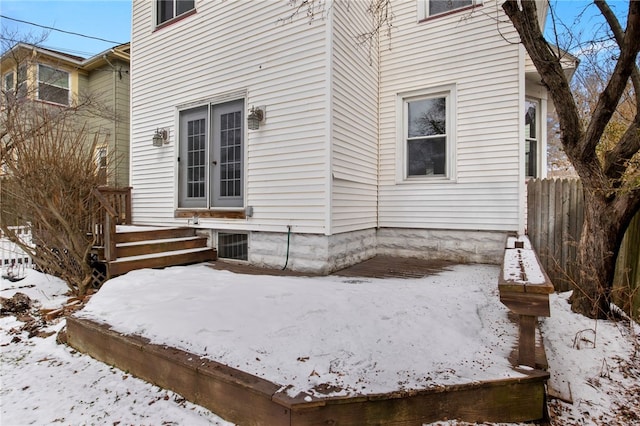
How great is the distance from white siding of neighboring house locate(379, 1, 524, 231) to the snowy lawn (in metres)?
1.92

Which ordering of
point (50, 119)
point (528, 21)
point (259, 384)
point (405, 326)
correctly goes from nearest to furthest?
point (259, 384)
point (405, 326)
point (528, 21)
point (50, 119)

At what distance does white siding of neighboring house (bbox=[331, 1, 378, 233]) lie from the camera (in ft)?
16.8

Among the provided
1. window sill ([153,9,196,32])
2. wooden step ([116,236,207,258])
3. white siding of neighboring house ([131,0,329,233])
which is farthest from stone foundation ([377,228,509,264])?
window sill ([153,9,196,32])

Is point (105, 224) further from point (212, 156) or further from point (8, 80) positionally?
point (8, 80)

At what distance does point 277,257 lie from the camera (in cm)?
544

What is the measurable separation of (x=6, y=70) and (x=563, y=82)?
15.6 meters

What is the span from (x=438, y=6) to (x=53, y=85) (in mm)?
12312

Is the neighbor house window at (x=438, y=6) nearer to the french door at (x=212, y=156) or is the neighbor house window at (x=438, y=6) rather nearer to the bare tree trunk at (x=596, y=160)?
the bare tree trunk at (x=596, y=160)

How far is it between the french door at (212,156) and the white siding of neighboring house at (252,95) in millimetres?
206

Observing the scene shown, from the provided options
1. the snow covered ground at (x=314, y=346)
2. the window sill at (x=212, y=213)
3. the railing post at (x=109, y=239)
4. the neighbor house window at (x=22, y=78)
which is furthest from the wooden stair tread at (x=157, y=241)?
the neighbor house window at (x=22, y=78)

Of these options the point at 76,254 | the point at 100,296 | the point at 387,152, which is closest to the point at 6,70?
the point at 76,254

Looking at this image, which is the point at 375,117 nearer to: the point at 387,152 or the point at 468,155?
the point at 387,152

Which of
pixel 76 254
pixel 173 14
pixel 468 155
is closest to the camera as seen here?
pixel 76 254

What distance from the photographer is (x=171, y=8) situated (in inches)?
280
